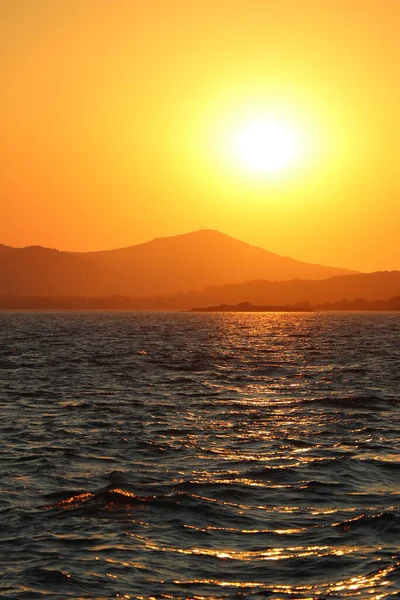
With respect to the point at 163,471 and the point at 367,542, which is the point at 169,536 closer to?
the point at 367,542

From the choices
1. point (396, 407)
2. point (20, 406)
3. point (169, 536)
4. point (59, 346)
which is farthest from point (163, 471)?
point (59, 346)

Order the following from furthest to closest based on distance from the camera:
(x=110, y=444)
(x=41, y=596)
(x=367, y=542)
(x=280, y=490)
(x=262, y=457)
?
(x=110, y=444), (x=262, y=457), (x=280, y=490), (x=367, y=542), (x=41, y=596)

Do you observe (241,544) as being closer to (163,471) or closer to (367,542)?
(367,542)

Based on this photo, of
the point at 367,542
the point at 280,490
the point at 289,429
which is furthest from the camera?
the point at 289,429

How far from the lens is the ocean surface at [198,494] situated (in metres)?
17.0

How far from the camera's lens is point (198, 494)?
2333cm

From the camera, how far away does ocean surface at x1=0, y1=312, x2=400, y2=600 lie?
1698cm

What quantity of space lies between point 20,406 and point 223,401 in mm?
10568

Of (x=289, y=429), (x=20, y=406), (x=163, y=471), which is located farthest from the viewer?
(x=20, y=406)

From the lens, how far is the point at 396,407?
42.4 metres

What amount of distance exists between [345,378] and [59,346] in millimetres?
51499

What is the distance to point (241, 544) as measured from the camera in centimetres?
1903

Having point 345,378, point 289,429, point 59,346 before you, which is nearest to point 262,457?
point 289,429

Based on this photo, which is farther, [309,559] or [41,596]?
[309,559]
